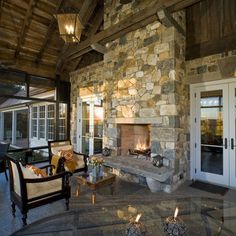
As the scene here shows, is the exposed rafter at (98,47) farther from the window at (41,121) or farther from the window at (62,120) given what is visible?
the window at (41,121)

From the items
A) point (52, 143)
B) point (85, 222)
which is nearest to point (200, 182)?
point (85, 222)

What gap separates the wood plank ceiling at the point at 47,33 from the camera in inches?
179

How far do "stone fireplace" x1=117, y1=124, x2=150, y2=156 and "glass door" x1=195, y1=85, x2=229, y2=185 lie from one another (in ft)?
4.15

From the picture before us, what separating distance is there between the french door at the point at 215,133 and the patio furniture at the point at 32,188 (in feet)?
10.2

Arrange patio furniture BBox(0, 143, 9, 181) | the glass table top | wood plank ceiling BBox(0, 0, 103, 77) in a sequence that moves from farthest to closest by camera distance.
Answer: wood plank ceiling BBox(0, 0, 103, 77)
patio furniture BBox(0, 143, 9, 181)
the glass table top

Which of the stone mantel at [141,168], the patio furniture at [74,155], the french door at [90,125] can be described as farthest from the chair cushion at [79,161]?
the french door at [90,125]

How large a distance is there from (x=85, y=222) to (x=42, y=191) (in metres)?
0.83

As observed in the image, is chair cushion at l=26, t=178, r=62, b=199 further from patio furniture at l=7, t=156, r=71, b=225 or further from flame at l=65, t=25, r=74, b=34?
flame at l=65, t=25, r=74, b=34

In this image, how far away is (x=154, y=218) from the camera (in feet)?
7.76

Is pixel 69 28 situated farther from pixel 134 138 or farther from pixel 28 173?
pixel 134 138

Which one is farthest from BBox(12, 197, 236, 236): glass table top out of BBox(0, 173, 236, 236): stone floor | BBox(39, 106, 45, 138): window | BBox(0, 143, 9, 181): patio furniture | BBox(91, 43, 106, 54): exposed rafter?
BBox(39, 106, 45, 138): window

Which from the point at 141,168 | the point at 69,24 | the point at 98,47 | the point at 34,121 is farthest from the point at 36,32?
the point at 141,168

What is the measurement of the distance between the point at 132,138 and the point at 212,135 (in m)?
1.99

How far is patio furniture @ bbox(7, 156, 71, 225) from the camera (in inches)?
96.9
